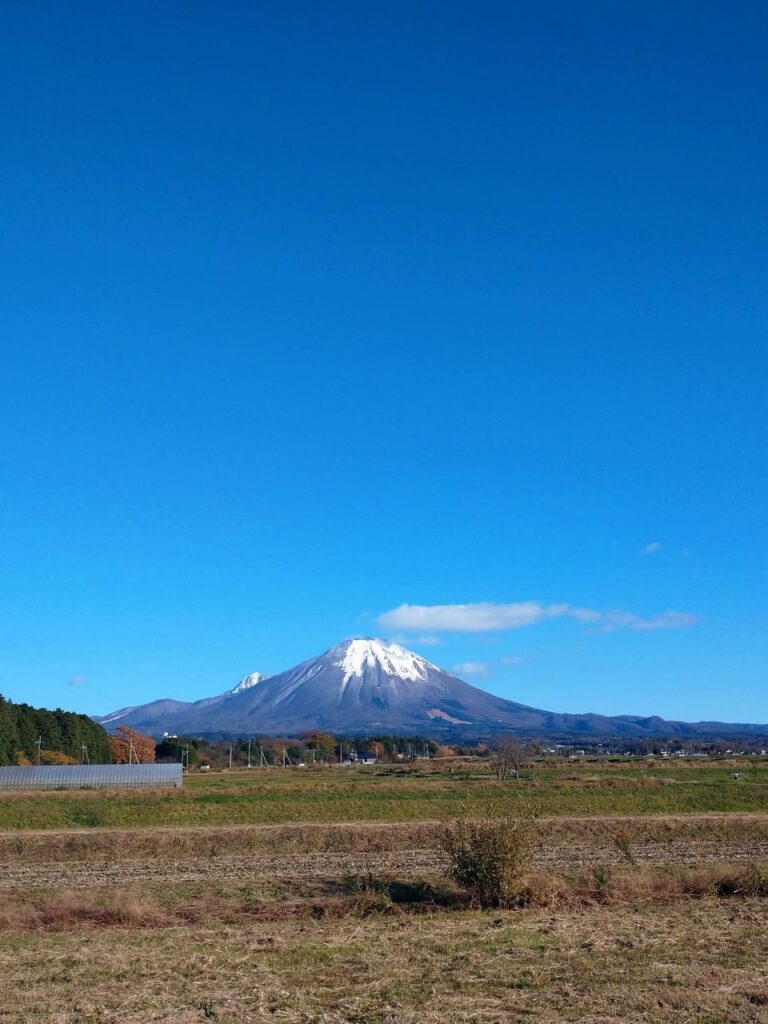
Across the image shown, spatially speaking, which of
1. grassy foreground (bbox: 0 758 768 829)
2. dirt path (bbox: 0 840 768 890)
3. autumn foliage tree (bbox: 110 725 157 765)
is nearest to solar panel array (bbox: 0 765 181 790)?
grassy foreground (bbox: 0 758 768 829)

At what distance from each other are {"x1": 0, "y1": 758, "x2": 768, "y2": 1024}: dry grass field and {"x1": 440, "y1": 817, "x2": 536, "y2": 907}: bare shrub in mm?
445

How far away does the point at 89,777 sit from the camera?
72.3 meters

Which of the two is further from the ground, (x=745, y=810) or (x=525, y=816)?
(x=525, y=816)

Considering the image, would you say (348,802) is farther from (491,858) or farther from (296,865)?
(491,858)

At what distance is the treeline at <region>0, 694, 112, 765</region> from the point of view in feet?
321

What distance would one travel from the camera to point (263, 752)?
163375mm

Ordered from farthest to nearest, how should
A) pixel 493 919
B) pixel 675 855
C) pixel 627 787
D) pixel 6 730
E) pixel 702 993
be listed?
pixel 6 730, pixel 627 787, pixel 675 855, pixel 493 919, pixel 702 993

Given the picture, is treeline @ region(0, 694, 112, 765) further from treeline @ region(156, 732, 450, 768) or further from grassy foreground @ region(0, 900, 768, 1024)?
grassy foreground @ region(0, 900, 768, 1024)

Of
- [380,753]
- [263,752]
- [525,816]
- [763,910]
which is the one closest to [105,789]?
[525,816]

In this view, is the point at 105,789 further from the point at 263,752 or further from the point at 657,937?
the point at 263,752

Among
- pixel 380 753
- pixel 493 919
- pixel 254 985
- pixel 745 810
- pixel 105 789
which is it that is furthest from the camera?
pixel 380 753

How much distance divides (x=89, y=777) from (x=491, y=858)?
59.4 m

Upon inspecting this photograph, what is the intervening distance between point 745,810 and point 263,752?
406 ft

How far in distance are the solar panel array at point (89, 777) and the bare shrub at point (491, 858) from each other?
52.0 meters
